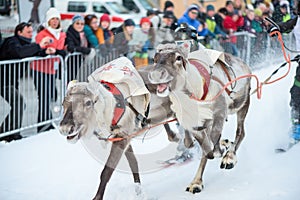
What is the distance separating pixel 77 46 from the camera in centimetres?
742

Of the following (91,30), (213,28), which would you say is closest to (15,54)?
(91,30)

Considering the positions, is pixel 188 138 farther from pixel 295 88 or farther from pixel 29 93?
pixel 29 93

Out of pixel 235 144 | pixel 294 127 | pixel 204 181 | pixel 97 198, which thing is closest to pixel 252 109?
pixel 294 127

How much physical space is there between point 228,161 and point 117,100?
61.7 inches

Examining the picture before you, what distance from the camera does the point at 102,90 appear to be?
3.92m

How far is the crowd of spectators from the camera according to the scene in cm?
659

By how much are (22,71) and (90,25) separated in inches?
76.4

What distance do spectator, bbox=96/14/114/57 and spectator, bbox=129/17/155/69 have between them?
0.37m

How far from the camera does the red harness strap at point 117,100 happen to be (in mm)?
3992

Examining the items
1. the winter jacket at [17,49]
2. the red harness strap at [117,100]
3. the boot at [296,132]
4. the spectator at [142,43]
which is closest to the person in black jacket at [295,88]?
the boot at [296,132]

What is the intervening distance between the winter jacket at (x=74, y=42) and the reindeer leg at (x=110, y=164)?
3.37 meters

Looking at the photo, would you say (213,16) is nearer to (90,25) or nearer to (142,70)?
(90,25)

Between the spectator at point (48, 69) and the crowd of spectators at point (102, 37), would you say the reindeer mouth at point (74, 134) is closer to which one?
the crowd of spectators at point (102, 37)

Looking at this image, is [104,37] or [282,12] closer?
[104,37]
